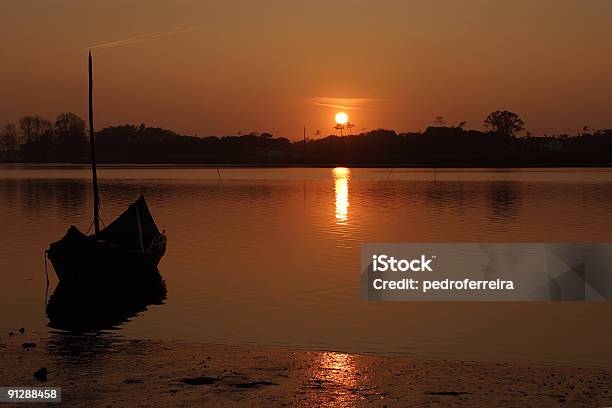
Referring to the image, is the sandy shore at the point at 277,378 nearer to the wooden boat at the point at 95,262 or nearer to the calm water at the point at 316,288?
the calm water at the point at 316,288

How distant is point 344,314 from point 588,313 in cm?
732

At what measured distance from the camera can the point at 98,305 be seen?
1030 inches

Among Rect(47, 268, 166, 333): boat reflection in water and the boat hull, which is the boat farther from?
Rect(47, 268, 166, 333): boat reflection in water

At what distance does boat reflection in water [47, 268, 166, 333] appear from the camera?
75.5ft

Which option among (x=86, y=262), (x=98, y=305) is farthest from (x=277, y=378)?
(x=86, y=262)

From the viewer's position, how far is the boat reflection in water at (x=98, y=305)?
2300cm

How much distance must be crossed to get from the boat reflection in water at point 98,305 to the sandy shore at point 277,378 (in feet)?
13.3

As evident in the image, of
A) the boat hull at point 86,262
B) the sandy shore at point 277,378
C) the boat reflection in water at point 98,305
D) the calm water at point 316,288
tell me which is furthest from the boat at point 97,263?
the sandy shore at point 277,378

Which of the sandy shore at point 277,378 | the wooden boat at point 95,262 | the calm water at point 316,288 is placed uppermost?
the wooden boat at point 95,262

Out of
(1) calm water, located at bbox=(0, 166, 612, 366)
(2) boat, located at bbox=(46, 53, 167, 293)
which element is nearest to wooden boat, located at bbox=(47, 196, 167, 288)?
(2) boat, located at bbox=(46, 53, 167, 293)

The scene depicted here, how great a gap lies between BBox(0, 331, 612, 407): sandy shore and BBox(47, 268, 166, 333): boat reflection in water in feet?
13.3

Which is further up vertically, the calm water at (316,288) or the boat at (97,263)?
the boat at (97,263)

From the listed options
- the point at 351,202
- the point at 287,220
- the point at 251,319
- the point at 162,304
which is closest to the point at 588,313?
the point at 251,319

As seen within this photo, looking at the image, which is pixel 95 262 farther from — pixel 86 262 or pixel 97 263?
pixel 86 262
